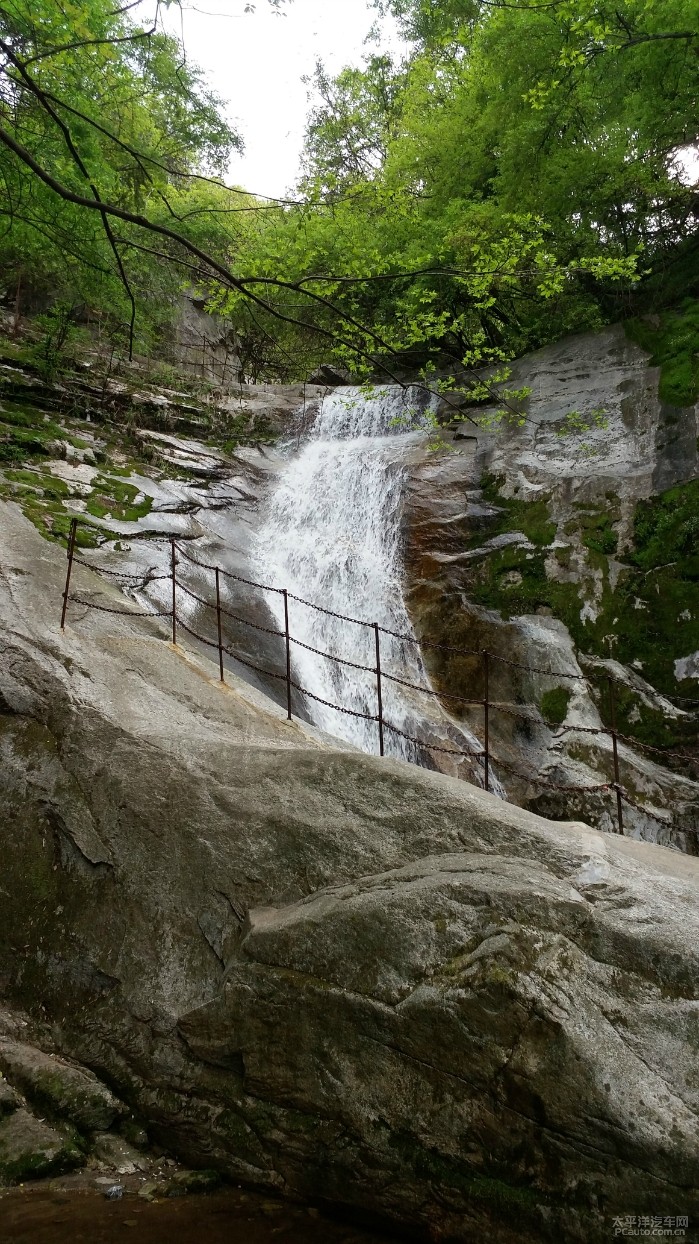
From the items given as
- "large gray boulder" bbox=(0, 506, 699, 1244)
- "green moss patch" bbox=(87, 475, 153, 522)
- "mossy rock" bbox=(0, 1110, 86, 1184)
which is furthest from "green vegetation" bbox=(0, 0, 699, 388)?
"mossy rock" bbox=(0, 1110, 86, 1184)

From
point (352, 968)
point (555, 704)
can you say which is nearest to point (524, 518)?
point (555, 704)

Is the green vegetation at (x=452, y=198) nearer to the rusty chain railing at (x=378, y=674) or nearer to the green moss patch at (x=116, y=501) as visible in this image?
the rusty chain railing at (x=378, y=674)

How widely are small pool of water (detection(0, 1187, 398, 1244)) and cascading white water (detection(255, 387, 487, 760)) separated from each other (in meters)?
6.33

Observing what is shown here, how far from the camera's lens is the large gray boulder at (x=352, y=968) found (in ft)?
10.4

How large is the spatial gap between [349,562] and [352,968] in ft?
32.1

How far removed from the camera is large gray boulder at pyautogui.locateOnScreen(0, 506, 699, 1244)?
10.4 feet

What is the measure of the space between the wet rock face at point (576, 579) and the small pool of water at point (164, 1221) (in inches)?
238

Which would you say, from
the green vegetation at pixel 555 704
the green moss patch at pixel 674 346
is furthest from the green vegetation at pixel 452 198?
the green vegetation at pixel 555 704

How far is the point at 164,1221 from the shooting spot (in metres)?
3.42

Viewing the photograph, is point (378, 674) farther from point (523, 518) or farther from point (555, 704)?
point (523, 518)

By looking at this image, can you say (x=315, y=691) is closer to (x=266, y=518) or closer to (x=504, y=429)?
(x=266, y=518)

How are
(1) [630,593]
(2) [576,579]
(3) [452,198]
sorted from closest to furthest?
(1) [630,593]
(2) [576,579]
(3) [452,198]

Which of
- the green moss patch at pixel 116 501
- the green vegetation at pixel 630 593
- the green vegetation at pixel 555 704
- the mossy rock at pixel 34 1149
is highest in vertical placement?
the green moss patch at pixel 116 501

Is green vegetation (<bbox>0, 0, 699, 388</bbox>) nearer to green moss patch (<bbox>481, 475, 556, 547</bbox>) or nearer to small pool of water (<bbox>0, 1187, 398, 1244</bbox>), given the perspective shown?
green moss patch (<bbox>481, 475, 556, 547</bbox>)
